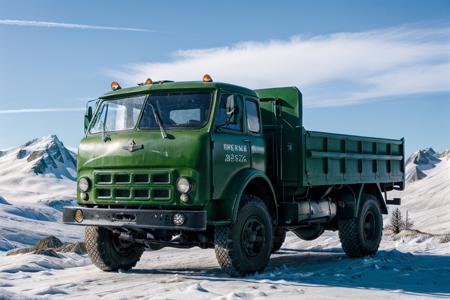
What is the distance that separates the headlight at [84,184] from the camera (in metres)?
9.20

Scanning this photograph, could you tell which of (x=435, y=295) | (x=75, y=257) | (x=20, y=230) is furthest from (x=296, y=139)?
(x=20, y=230)

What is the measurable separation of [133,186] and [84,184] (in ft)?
3.31

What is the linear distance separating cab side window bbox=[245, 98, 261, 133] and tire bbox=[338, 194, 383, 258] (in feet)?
12.2

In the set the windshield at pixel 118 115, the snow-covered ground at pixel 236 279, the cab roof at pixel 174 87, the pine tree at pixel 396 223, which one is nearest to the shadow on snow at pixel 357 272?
the snow-covered ground at pixel 236 279

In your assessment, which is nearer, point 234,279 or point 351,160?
point 234,279

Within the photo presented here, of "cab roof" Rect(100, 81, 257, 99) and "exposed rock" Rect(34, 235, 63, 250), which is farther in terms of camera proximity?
"exposed rock" Rect(34, 235, 63, 250)

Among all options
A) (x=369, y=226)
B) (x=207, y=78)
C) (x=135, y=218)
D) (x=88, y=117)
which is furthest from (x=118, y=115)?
(x=369, y=226)

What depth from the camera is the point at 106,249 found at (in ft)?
32.1

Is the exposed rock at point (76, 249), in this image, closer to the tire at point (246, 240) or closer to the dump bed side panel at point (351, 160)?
the tire at point (246, 240)

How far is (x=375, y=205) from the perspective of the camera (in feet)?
43.3

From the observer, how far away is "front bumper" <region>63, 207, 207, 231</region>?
8148mm

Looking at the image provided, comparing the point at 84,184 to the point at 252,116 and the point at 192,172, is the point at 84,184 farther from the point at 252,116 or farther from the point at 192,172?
the point at 252,116

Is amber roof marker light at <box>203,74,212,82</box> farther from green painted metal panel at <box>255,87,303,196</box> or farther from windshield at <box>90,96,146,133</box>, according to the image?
green painted metal panel at <box>255,87,303,196</box>

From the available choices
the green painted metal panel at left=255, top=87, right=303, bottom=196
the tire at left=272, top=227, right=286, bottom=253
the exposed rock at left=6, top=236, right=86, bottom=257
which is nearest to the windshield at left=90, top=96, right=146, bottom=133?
the green painted metal panel at left=255, top=87, right=303, bottom=196
